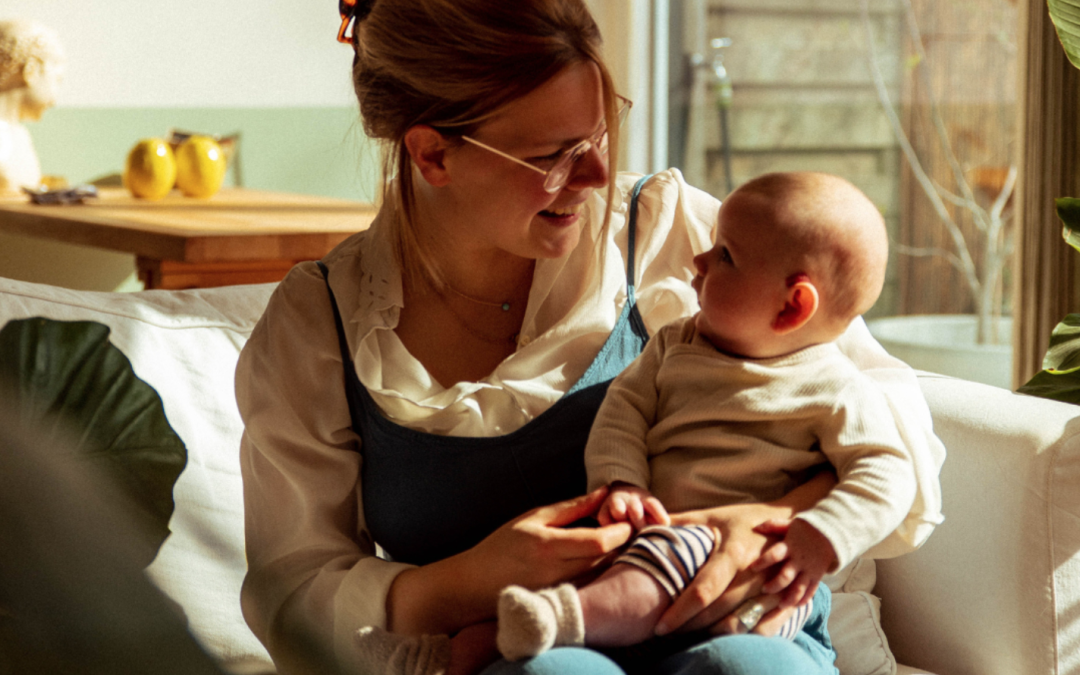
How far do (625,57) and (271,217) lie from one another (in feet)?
6.37

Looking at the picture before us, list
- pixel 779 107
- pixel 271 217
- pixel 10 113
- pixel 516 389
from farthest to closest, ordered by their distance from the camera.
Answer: pixel 779 107, pixel 10 113, pixel 271 217, pixel 516 389

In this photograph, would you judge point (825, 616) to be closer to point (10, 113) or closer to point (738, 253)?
point (738, 253)

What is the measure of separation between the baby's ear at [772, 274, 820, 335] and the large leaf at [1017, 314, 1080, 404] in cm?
65

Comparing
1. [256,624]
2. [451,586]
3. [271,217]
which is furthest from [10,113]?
[451,586]

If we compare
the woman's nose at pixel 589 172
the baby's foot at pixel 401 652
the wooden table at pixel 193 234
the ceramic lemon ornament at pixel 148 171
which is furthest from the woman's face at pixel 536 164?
the ceramic lemon ornament at pixel 148 171

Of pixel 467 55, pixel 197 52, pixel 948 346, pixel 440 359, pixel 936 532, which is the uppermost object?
pixel 197 52

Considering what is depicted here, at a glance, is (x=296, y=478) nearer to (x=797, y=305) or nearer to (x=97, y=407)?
(x=97, y=407)

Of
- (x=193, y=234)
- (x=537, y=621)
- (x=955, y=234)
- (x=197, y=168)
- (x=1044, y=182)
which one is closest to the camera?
(x=537, y=621)

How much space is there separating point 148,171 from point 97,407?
1.51 m

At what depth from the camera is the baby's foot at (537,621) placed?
0.92m

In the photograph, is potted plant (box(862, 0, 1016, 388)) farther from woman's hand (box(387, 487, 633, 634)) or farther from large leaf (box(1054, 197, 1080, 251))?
woman's hand (box(387, 487, 633, 634))

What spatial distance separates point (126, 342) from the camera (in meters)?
1.46

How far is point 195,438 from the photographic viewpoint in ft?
4.81

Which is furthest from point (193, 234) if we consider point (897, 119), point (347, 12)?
point (897, 119)
